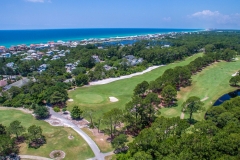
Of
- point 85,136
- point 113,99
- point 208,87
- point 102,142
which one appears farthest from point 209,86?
point 85,136

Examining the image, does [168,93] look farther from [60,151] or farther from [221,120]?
[60,151]

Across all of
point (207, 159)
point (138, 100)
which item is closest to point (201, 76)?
point (138, 100)

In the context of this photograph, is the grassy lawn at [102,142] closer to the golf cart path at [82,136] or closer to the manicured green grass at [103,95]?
the golf cart path at [82,136]

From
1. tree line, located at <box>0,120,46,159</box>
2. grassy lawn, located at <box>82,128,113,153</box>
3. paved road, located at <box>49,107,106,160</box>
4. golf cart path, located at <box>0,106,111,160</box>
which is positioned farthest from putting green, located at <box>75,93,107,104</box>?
tree line, located at <box>0,120,46,159</box>

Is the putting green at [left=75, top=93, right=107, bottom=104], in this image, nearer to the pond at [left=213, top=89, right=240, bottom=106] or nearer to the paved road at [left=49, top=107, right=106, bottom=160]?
the paved road at [left=49, top=107, right=106, bottom=160]

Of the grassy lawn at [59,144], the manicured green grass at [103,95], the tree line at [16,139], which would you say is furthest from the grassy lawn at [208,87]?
the tree line at [16,139]
